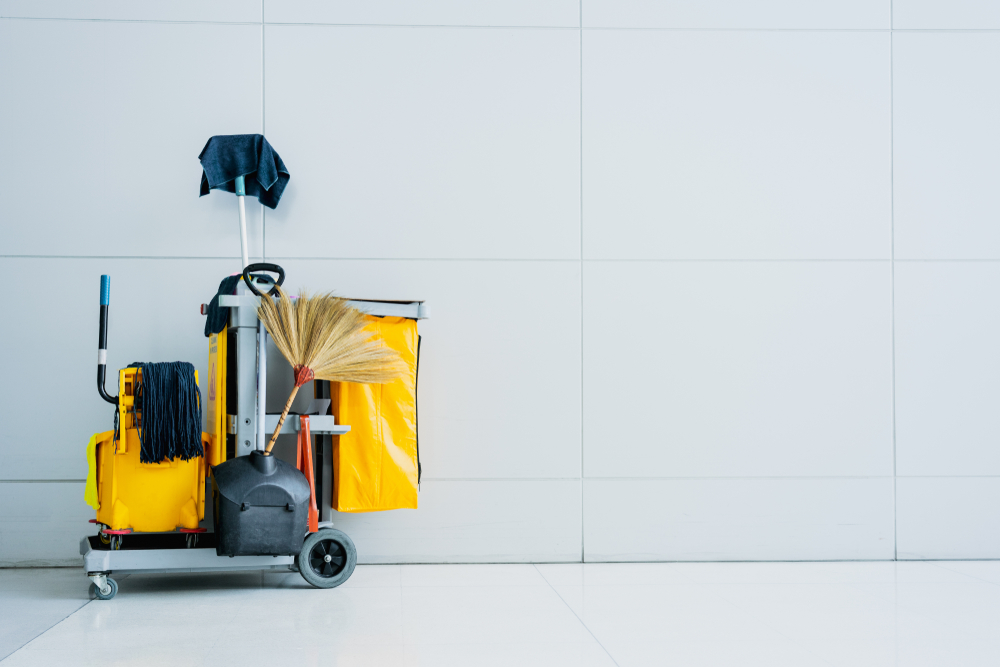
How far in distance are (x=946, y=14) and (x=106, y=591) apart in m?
4.35

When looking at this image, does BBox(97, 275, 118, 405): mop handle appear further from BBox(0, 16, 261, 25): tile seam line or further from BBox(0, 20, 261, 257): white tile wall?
BBox(0, 16, 261, 25): tile seam line

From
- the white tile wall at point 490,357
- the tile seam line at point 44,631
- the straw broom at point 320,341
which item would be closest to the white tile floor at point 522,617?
the tile seam line at point 44,631

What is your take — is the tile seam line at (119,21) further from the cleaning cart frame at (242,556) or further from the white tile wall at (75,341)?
the cleaning cart frame at (242,556)

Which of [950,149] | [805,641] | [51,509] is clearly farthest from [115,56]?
[950,149]

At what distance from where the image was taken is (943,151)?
3592 mm

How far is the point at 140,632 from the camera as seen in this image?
2.37 meters

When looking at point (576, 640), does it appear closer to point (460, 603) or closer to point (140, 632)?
point (460, 603)

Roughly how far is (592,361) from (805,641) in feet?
4.95

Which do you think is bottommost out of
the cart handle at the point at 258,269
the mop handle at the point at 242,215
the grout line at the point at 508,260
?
the cart handle at the point at 258,269

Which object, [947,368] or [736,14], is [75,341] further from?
[947,368]

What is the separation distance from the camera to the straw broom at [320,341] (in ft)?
9.14

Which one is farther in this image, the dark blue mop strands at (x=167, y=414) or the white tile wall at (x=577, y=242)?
the white tile wall at (x=577, y=242)

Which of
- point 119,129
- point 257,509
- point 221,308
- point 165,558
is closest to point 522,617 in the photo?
point 257,509

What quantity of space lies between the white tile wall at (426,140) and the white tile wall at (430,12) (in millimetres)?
49
